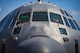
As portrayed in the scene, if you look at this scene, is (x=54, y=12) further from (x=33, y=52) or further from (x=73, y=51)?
(x=33, y=52)

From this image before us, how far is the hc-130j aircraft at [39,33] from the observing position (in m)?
7.05

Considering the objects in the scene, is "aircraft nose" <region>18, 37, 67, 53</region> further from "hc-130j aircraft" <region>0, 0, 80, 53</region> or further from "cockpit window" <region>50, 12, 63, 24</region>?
"cockpit window" <region>50, 12, 63, 24</region>

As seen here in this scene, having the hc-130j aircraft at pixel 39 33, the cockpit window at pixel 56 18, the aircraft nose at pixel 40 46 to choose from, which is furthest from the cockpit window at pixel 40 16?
the aircraft nose at pixel 40 46

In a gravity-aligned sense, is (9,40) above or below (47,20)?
below

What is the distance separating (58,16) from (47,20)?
0.90 meters

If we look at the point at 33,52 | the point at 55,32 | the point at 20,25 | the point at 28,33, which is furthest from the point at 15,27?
the point at 33,52

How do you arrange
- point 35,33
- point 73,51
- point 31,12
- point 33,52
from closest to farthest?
point 33,52 < point 35,33 < point 73,51 < point 31,12

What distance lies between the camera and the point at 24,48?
276 inches

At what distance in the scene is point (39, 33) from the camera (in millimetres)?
7984

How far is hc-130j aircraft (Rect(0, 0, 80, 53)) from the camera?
7055mm

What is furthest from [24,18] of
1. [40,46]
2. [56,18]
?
[40,46]

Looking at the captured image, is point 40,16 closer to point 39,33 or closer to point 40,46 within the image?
point 39,33

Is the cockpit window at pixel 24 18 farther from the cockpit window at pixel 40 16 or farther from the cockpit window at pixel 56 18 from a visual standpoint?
the cockpit window at pixel 56 18

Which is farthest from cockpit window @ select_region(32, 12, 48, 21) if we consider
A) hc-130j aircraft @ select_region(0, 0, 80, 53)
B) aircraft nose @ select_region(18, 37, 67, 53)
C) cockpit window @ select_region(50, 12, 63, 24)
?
aircraft nose @ select_region(18, 37, 67, 53)
